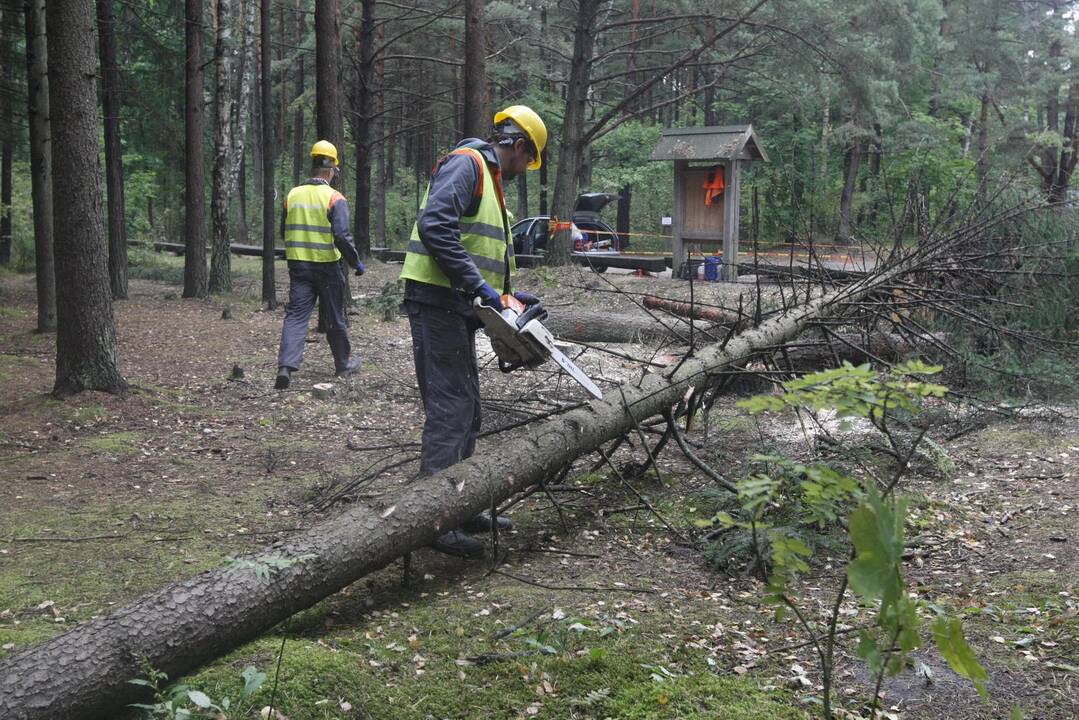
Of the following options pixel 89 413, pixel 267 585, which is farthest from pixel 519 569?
pixel 89 413

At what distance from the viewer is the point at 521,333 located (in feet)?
14.5

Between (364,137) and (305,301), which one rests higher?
(364,137)

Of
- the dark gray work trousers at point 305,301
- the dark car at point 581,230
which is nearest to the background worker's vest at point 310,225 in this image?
the dark gray work trousers at point 305,301

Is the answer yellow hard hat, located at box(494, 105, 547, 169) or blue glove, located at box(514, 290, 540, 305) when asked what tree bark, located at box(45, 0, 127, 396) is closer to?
yellow hard hat, located at box(494, 105, 547, 169)

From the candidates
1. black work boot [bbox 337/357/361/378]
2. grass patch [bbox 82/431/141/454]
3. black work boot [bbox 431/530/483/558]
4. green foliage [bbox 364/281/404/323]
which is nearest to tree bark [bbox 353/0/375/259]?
green foliage [bbox 364/281/404/323]

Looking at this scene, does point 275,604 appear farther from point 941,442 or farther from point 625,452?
point 941,442

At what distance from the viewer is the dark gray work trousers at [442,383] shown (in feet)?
15.3

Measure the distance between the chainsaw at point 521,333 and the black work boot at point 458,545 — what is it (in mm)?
960

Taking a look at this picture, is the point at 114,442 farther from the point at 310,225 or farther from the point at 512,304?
the point at 512,304

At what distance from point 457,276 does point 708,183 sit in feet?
38.6

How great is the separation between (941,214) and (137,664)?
21.2ft

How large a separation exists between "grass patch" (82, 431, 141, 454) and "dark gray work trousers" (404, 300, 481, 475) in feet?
8.72

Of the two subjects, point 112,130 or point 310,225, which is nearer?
point 310,225

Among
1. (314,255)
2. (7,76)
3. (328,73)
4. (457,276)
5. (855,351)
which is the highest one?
(7,76)
